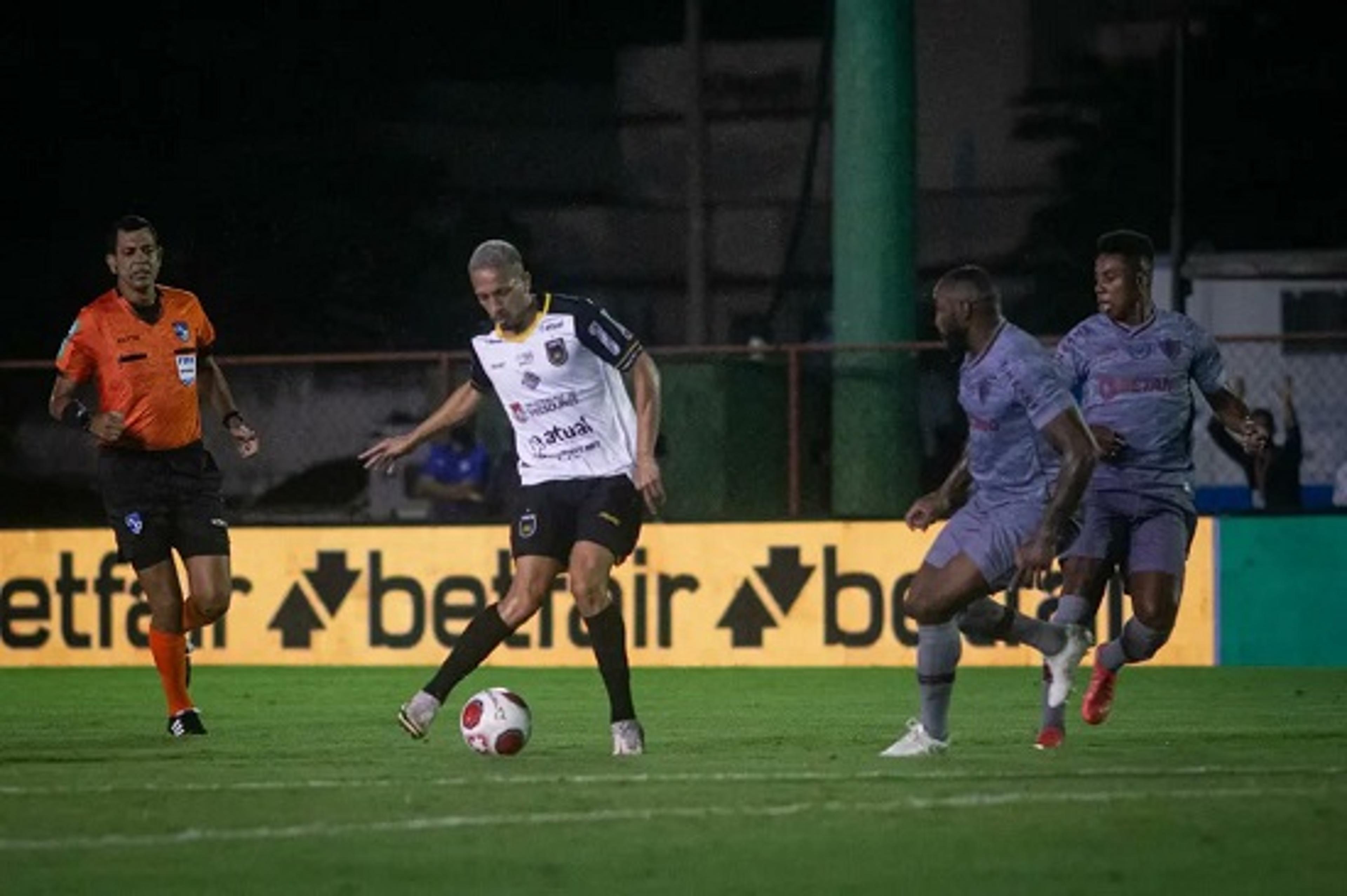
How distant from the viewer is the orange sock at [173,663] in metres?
15.4

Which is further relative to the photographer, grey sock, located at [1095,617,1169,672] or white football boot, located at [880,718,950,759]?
grey sock, located at [1095,617,1169,672]

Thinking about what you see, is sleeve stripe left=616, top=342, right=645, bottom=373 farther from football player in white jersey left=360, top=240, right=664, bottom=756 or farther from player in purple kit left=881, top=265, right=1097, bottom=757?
player in purple kit left=881, top=265, right=1097, bottom=757

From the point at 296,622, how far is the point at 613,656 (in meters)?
8.77

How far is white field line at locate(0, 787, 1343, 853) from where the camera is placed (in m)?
10.4

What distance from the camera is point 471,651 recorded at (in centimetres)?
1417

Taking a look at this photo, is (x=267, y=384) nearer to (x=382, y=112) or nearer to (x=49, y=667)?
(x=382, y=112)

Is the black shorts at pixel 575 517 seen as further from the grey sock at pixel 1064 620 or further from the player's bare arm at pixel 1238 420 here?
the player's bare arm at pixel 1238 420

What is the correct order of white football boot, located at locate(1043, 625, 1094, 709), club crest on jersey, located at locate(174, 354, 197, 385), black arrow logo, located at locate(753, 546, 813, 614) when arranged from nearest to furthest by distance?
white football boot, located at locate(1043, 625, 1094, 709)
club crest on jersey, located at locate(174, 354, 197, 385)
black arrow logo, located at locate(753, 546, 813, 614)

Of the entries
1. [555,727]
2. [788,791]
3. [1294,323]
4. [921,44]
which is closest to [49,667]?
[555,727]

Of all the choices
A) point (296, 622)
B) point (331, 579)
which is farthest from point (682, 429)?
point (296, 622)

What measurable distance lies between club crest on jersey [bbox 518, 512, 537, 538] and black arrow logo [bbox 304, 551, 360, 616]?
8281 mm

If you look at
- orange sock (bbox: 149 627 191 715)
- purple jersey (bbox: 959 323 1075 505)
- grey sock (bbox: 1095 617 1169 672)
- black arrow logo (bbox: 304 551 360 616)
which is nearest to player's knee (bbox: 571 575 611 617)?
purple jersey (bbox: 959 323 1075 505)

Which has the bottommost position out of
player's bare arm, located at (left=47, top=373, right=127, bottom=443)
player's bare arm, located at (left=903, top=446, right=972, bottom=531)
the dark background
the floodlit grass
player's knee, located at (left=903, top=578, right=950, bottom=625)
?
the floodlit grass

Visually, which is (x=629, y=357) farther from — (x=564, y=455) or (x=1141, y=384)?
(x=1141, y=384)
